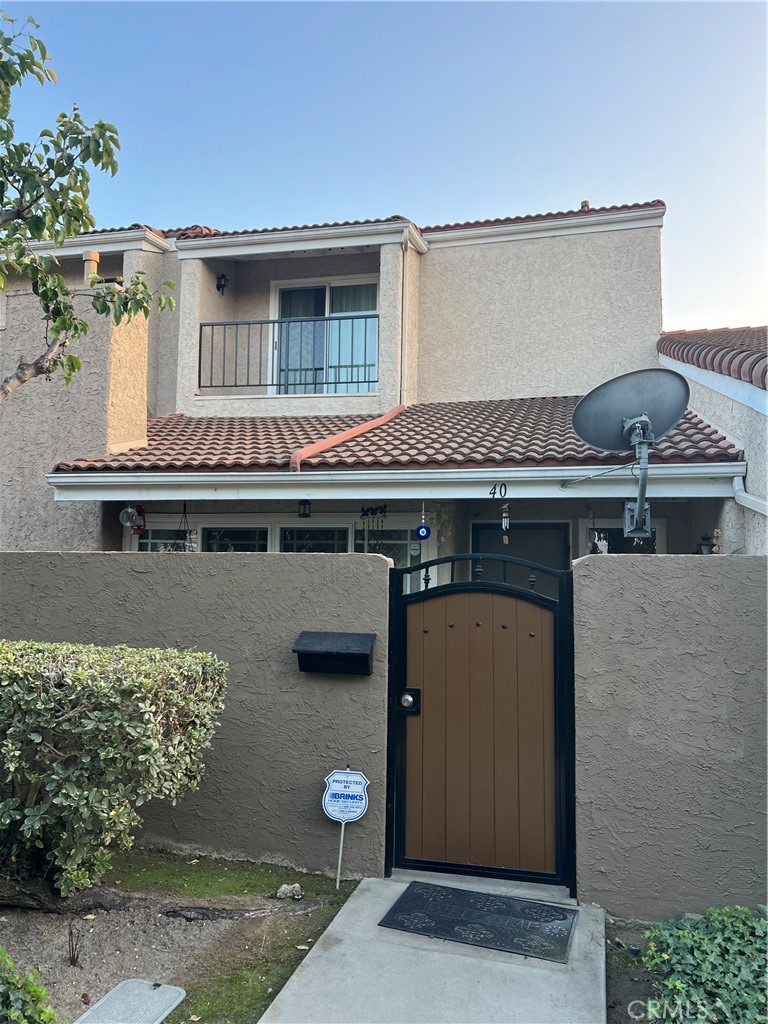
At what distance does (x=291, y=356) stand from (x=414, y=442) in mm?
4081

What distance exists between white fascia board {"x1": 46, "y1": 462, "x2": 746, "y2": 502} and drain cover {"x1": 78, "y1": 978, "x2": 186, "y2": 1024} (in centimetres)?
509

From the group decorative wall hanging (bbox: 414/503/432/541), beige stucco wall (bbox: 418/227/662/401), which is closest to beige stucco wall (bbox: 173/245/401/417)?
beige stucco wall (bbox: 418/227/662/401)

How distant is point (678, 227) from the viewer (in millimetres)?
11180

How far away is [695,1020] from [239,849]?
10.4 ft

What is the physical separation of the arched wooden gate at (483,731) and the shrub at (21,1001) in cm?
242

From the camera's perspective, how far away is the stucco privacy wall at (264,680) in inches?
198

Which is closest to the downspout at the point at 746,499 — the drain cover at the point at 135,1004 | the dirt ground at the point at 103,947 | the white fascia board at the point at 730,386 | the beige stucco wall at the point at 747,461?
the beige stucco wall at the point at 747,461

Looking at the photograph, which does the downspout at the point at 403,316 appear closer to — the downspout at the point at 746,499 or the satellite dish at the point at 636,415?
the satellite dish at the point at 636,415

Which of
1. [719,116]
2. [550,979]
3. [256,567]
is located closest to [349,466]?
[256,567]

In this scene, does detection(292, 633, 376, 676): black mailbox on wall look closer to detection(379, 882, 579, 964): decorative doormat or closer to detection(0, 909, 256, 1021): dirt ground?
detection(379, 882, 579, 964): decorative doormat

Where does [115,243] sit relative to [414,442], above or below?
above

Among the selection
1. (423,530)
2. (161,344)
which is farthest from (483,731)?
(161,344)

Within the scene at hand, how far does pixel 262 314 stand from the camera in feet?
40.3

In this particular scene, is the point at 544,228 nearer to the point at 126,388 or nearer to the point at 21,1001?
the point at 126,388
